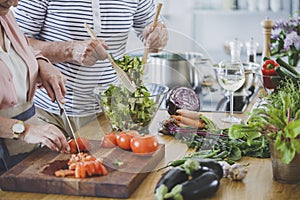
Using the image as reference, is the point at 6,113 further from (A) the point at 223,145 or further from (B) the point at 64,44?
(A) the point at 223,145

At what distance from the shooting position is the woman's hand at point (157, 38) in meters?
2.06

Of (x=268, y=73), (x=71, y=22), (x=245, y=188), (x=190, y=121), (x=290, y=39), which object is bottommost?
(x=245, y=188)

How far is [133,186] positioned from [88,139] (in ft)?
1.11

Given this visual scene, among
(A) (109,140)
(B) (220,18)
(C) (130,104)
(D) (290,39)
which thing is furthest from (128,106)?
(B) (220,18)

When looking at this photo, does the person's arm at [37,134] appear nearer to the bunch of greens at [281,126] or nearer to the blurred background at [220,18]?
the bunch of greens at [281,126]

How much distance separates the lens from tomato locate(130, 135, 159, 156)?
5.90ft

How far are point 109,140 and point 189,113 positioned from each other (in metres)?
0.36

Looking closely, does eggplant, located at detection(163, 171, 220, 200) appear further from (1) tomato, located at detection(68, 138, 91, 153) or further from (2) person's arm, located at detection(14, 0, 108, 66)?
(2) person's arm, located at detection(14, 0, 108, 66)

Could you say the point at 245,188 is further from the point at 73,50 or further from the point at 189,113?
the point at 73,50

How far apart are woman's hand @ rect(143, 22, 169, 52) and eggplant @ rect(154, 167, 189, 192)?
0.61 metres

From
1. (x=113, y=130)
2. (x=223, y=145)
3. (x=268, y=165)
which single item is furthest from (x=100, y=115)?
(x=268, y=165)

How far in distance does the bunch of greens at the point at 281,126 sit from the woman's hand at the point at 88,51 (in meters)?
0.62

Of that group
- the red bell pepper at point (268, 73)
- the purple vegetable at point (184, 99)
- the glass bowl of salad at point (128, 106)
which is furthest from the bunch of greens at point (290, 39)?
the glass bowl of salad at point (128, 106)

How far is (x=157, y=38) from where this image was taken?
6.81 ft
